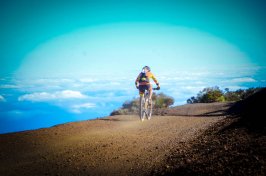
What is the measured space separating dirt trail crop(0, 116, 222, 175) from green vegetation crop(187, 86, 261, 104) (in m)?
12.9

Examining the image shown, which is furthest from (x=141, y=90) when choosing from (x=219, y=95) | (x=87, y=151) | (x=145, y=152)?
(x=219, y=95)

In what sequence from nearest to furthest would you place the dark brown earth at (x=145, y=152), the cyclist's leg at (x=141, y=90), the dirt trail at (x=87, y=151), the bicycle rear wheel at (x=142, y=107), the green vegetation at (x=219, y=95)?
the dark brown earth at (x=145, y=152) → the dirt trail at (x=87, y=151) → the bicycle rear wheel at (x=142, y=107) → the cyclist's leg at (x=141, y=90) → the green vegetation at (x=219, y=95)

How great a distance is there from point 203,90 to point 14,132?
1743 cm

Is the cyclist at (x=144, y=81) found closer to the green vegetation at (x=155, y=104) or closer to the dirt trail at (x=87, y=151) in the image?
the dirt trail at (x=87, y=151)

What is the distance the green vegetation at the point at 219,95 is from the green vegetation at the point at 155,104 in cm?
399

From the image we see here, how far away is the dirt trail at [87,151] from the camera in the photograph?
5.74 metres

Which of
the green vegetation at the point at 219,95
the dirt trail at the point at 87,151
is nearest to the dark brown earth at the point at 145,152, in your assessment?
the dirt trail at the point at 87,151

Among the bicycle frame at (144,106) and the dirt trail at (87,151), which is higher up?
the bicycle frame at (144,106)

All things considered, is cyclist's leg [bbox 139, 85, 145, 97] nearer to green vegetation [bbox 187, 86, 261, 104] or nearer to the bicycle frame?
the bicycle frame

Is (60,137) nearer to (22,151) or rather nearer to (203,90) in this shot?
(22,151)

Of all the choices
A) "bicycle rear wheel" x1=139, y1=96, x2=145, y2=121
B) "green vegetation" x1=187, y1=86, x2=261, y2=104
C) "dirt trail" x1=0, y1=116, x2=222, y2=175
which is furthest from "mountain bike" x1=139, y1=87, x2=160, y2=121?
"green vegetation" x1=187, y1=86, x2=261, y2=104

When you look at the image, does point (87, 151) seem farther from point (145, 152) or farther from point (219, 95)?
point (219, 95)

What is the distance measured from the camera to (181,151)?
19.1ft

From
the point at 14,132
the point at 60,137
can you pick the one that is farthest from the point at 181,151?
the point at 14,132
